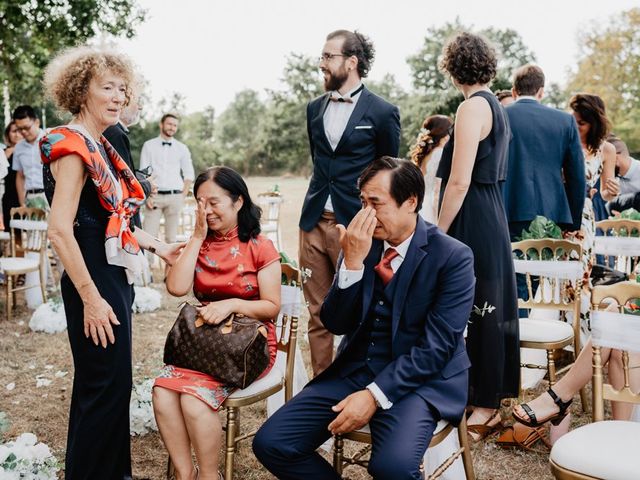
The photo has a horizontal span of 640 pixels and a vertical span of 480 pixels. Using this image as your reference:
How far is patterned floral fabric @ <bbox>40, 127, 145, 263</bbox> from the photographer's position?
2275 mm

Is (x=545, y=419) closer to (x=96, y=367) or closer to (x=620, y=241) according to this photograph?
(x=96, y=367)

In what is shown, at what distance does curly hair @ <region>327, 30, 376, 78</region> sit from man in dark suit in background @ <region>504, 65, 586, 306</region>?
1.10m

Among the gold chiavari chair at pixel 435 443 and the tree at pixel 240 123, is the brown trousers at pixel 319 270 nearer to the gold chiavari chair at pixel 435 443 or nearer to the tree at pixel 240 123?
the gold chiavari chair at pixel 435 443

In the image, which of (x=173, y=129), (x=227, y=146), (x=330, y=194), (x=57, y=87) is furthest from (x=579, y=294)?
(x=227, y=146)

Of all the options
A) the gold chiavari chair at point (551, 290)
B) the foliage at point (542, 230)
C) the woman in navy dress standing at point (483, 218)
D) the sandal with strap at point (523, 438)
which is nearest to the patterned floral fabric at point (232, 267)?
the woman in navy dress standing at point (483, 218)

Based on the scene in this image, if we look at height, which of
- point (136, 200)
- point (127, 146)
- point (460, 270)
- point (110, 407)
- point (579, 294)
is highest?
point (127, 146)

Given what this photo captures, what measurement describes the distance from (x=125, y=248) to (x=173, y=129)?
6.32 metres

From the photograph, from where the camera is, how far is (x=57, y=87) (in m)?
2.44

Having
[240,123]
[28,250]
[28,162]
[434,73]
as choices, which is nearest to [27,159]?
[28,162]

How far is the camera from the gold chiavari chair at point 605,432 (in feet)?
6.51

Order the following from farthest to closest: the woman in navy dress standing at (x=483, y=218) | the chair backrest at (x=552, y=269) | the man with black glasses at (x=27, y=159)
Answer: the man with black glasses at (x=27, y=159) → the chair backrest at (x=552, y=269) → the woman in navy dress standing at (x=483, y=218)

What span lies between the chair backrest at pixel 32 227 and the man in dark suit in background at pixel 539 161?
484 cm

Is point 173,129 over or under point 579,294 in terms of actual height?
over

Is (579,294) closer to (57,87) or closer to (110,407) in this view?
(110,407)
